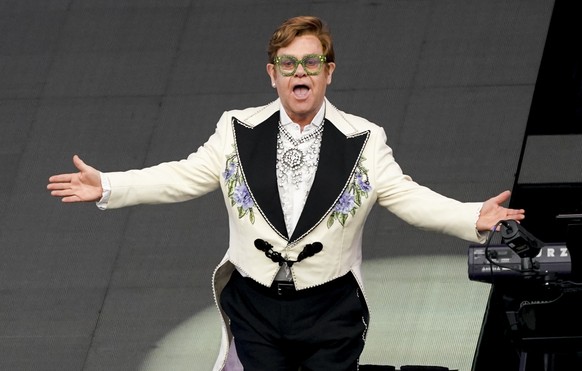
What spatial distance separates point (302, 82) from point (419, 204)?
458 mm

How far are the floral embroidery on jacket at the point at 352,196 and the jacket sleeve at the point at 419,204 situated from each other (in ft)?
0.12

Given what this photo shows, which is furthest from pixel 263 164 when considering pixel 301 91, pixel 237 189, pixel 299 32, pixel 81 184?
pixel 81 184

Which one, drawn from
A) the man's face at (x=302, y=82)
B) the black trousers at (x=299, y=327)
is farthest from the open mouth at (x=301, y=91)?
the black trousers at (x=299, y=327)

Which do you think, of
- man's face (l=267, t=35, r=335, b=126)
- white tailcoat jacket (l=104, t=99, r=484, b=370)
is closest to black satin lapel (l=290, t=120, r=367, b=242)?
white tailcoat jacket (l=104, t=99, r=484, b=370)

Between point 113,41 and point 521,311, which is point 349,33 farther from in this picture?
point 521,311

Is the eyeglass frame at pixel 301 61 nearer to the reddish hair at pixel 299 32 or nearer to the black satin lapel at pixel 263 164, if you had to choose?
the reddish hair at pixel 299 32

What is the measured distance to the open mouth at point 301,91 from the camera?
14.9ft

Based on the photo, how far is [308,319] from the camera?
4.49m

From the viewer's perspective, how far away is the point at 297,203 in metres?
4.55

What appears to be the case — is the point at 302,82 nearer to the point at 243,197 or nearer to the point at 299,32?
the point at 299,32

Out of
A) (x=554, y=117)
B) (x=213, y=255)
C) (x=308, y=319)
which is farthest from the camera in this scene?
(x=554, y=117)

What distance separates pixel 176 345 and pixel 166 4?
2497mm

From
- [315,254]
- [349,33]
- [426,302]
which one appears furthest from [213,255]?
[315,254]

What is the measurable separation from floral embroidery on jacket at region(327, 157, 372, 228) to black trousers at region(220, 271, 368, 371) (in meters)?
0.17
